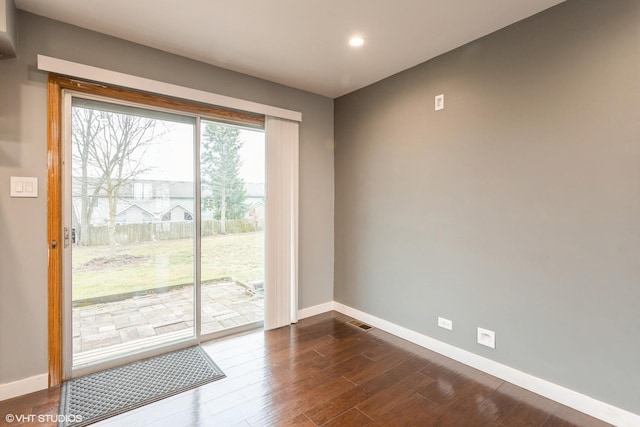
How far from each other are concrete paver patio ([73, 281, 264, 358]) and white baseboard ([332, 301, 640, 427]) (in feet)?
5.14

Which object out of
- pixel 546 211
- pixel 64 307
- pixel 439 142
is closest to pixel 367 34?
pixel 439 142

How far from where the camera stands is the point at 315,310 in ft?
12.0

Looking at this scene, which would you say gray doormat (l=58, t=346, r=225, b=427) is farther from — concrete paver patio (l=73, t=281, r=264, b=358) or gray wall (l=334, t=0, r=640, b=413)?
gray wall (l=334, t=0, r=640, b=413)

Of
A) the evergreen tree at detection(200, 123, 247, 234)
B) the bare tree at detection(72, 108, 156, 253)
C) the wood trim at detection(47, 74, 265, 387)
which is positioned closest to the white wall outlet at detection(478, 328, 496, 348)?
the evergreen tree at detection(200, 123, 247, 234)

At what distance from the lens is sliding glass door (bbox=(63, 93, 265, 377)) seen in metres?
2.36

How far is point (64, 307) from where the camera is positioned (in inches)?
88.6

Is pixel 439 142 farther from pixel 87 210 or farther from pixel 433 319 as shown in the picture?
pixel 87 210

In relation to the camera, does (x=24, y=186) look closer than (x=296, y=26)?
Yes

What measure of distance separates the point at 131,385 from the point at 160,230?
1216 mm

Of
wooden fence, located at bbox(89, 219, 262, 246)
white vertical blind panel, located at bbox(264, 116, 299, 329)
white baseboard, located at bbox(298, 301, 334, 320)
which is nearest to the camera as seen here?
wooden fence, located at bbox(89, 219, 262, 246)

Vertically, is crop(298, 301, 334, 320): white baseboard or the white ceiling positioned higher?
the white ceiling

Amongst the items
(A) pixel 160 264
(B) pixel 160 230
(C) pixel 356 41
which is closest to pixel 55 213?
(B) pixel 160 230

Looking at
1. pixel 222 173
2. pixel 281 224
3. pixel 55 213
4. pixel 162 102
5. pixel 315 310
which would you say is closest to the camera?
pixel 55 213

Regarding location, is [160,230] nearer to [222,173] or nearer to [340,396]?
[222,173]
